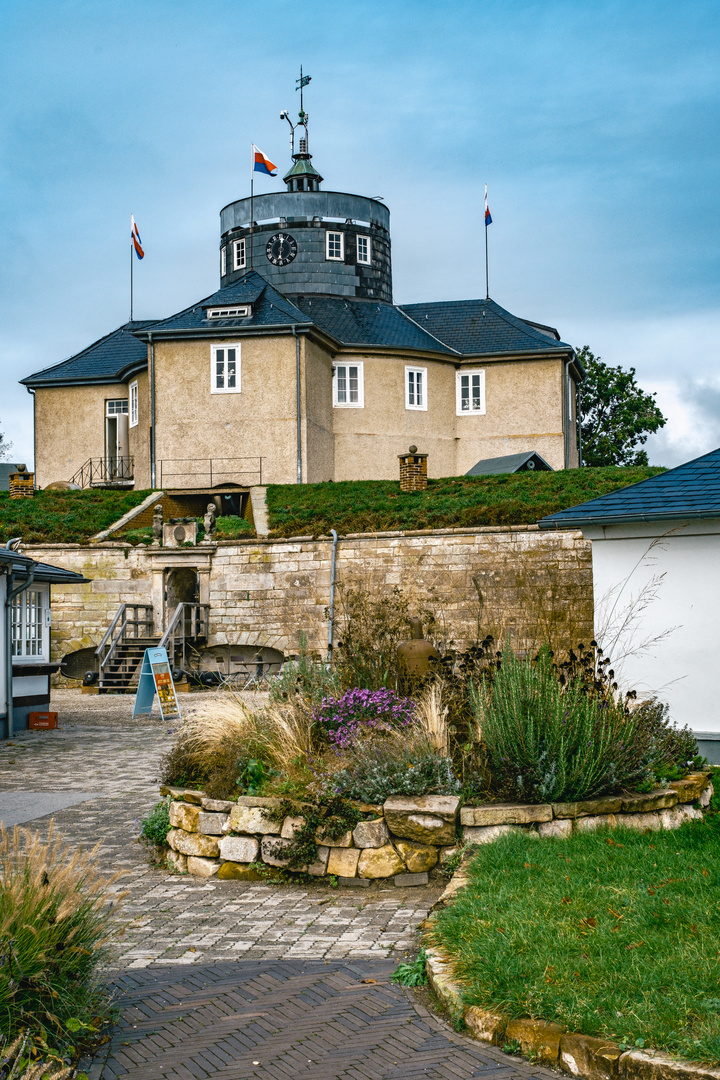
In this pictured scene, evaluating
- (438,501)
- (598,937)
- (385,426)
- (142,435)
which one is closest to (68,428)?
(142,435)

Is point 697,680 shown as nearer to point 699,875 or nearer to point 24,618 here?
point 699,875

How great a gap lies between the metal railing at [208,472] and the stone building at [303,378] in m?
0.04

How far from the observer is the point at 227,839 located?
7.54 meters

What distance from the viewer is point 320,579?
27172 mm

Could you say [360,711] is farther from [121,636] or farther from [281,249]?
[281,249]

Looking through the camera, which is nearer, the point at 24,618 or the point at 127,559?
the point at 24,618

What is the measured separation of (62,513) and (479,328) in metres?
16.4

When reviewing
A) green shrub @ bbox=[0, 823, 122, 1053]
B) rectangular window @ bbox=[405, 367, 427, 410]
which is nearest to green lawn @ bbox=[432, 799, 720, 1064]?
green shrub @ bbox=[0, 823, 122, 1053]

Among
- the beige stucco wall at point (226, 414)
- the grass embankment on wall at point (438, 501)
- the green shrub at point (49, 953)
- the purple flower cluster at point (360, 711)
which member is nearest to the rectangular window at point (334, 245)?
the beige stucco wall at point (226, 414)

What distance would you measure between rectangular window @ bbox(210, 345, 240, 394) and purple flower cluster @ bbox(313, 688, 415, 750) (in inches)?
994

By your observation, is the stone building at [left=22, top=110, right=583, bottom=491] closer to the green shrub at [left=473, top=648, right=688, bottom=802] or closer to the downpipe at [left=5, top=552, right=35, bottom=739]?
the downpipe at [left=5, top=552, right=35, bottom=739]

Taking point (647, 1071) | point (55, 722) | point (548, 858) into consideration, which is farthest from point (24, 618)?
point (647, 1071)

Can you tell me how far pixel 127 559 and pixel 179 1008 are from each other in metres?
24.3

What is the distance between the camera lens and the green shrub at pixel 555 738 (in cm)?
741
